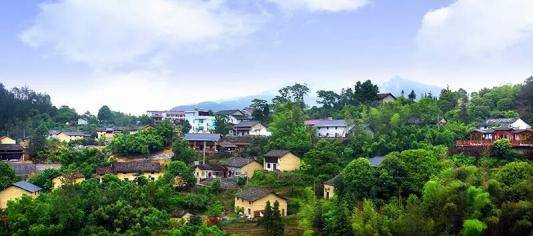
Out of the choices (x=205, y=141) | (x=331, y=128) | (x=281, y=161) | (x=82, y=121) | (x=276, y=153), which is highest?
(x=82, y=121)

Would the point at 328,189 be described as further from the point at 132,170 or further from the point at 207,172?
the point at 132,170

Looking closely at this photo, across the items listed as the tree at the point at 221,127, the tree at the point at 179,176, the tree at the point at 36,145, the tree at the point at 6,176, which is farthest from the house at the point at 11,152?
the tree at the point at 221,127

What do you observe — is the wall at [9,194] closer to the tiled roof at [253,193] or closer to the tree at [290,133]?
the tiled roof at [253,193]

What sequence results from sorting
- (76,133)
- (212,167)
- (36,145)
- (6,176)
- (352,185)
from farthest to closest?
(76,133), (36,145), (212,167), (6,176), (352,185)

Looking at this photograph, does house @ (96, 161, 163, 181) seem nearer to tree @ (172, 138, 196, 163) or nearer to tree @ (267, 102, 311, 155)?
tree @ (172, 138, 196, 163)

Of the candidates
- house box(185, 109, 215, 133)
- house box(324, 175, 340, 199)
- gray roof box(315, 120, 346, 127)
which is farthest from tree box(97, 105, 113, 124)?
house box(324, 175, 340, 199)

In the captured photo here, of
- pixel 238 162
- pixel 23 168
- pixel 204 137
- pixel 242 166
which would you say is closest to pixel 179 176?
pixel 242 166
